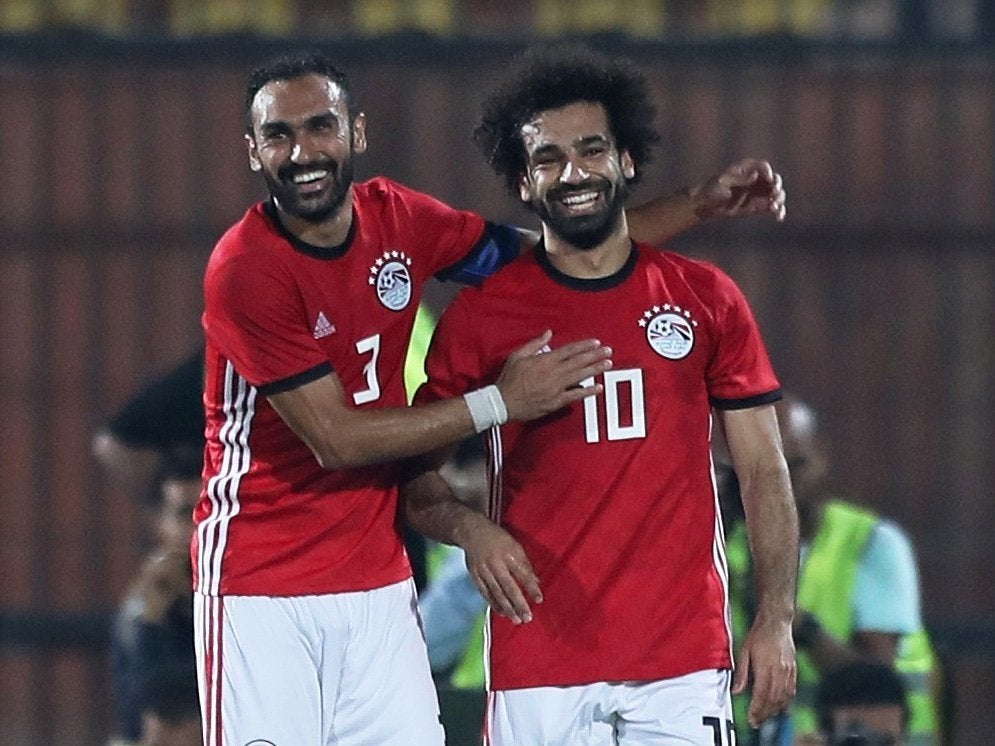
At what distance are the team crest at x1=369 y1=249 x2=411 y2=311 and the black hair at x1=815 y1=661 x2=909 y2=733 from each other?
1701 mm

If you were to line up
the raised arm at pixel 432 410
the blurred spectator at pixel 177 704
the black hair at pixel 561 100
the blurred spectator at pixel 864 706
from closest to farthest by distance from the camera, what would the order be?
the raised arm at pixel 432 410 → the black hair at pixel 561 100 → the blurred spectator at pixel 864 706 → the blurred spectator at pixel 177 704

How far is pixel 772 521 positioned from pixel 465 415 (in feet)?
2.02

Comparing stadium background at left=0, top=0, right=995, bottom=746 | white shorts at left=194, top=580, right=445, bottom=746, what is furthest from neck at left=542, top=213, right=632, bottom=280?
stadium background at left=0, top=0, right=995, bottom=746

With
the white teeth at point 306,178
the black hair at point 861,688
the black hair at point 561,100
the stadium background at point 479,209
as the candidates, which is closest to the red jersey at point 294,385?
the white teeth at point 306,178

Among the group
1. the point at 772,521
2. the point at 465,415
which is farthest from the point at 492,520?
the point at 772,521

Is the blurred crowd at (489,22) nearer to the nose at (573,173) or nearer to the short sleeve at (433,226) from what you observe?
the short sleeve at (433,226)

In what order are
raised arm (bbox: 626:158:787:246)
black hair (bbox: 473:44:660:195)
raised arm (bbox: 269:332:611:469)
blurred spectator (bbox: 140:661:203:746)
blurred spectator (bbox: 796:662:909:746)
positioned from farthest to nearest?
blurred spectator (bbox: 140:661:203:746) → blurred spectator (bbox: 796:662:909:746) → raised arm (bbox: 626:158:787:246) → black hair (bbox: 473:44:660:195) → raised arm (bbox: 269:332:611:469)

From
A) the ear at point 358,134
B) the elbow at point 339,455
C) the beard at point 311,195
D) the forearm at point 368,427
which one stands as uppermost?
the ear at point 358,134

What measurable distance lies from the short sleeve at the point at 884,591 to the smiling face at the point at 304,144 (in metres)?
2.03

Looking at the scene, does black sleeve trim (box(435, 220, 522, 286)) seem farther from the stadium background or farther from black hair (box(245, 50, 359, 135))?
the stadium background

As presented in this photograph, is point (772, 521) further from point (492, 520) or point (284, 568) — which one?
point (284, 568)

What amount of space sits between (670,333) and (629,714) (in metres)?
0.71

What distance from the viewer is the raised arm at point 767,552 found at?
4461mm

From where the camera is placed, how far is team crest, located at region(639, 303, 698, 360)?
4.51 metres
